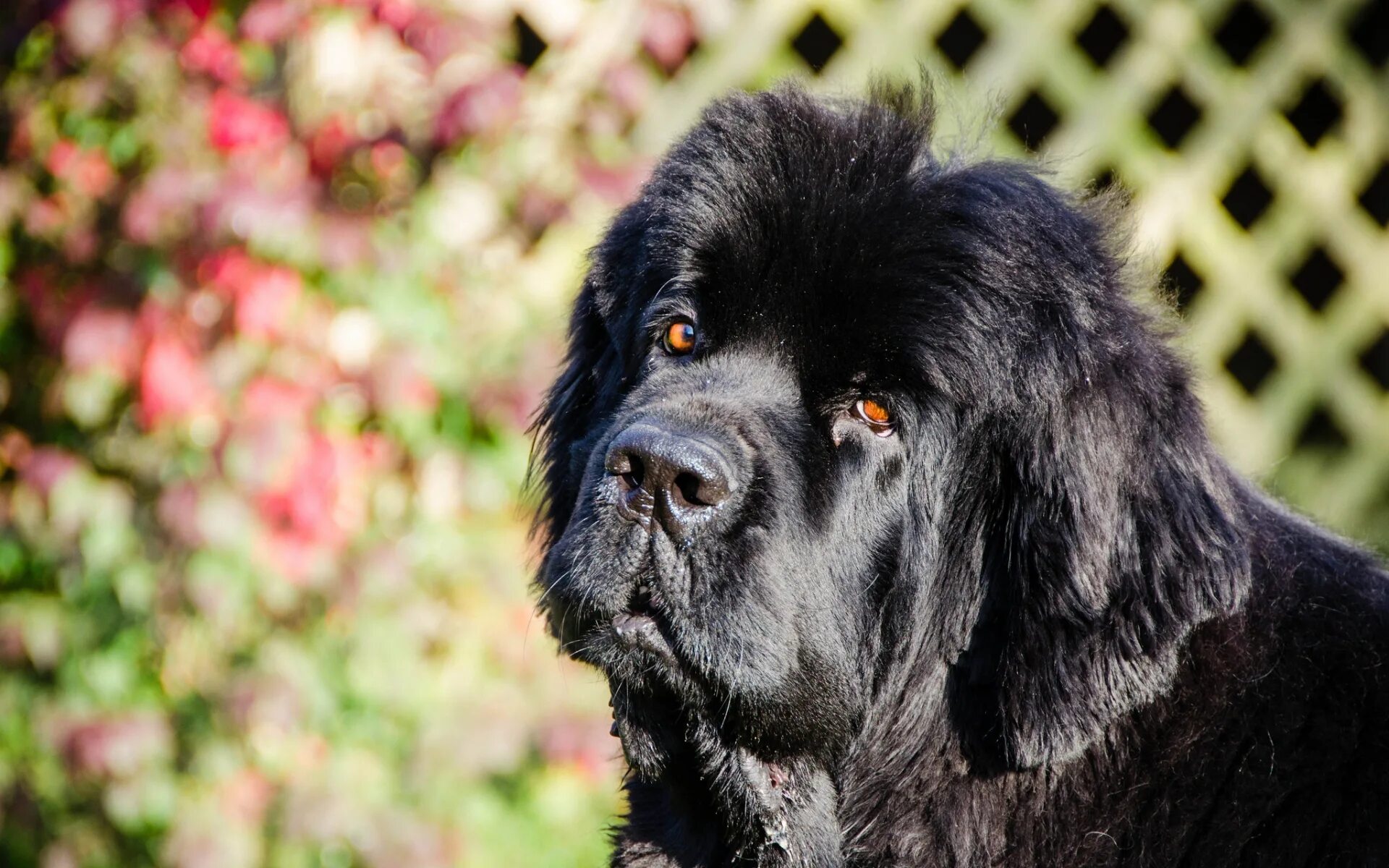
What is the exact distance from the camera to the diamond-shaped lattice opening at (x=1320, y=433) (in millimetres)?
5824

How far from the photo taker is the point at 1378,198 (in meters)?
6.48

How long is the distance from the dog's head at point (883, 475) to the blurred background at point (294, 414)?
5.28 feet

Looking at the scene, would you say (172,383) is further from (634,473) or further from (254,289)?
(634,473)

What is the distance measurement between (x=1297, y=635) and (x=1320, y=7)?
155 inches

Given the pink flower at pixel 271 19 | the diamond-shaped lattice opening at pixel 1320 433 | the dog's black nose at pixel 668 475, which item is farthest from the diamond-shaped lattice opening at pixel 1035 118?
the dog's black nose at pixel 668 475

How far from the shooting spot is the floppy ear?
78.4 inches

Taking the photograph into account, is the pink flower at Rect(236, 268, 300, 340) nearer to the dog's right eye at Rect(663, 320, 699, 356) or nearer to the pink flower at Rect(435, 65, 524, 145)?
the pink flower at Rect(435, 65, 524, 145)

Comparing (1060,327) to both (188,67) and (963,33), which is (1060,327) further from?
(963,33)

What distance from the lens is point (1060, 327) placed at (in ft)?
6.84

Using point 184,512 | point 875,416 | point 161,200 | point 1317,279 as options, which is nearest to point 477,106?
point 161,200

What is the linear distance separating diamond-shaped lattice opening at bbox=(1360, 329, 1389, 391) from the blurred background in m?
3.07

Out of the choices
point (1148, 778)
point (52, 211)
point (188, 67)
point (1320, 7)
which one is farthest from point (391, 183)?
point (1320, 7)

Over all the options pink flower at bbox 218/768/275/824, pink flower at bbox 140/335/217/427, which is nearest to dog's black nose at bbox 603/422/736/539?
pink flower at bbox 140/335/217/427

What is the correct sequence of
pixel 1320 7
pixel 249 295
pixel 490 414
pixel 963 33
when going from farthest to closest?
pixel 963 33
pixel 1320 7
pixel 490 414
pixel 249 295
